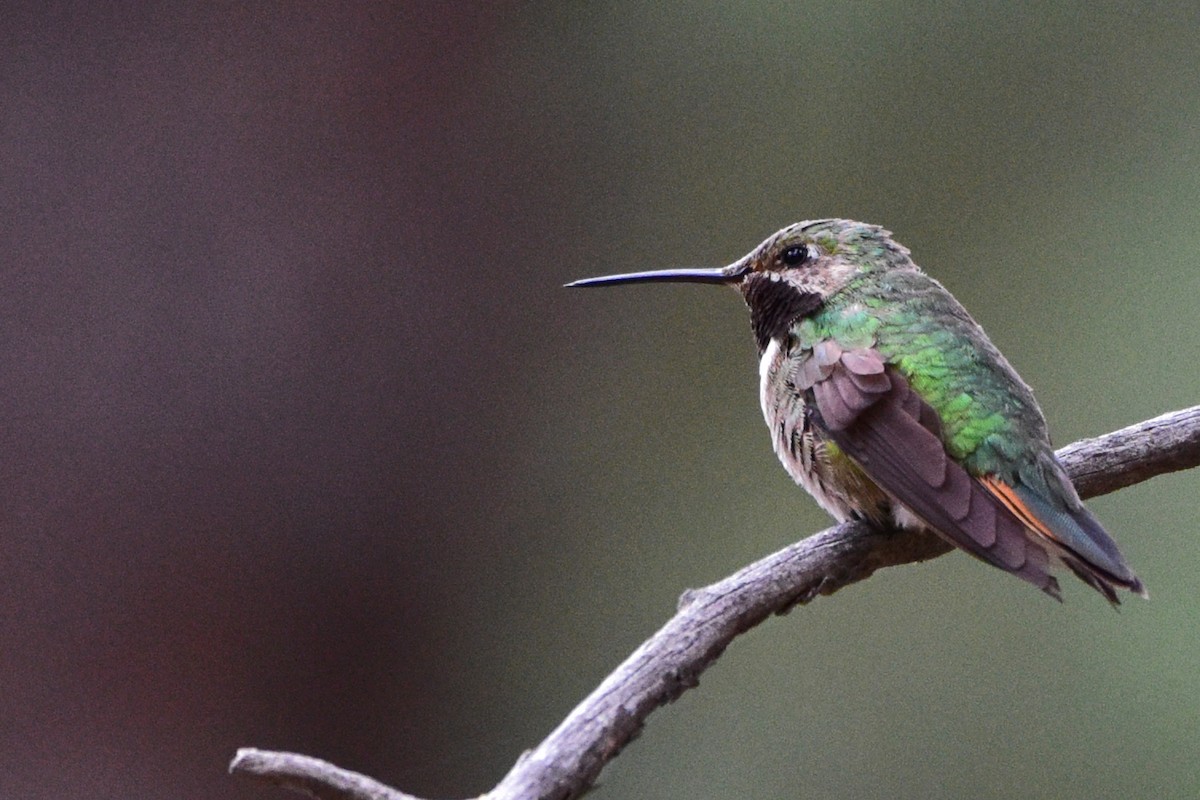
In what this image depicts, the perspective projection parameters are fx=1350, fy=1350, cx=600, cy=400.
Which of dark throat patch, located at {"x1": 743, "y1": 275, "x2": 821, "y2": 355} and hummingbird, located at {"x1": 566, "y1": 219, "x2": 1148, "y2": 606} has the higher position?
dark throat patch, located at {"x1": 743, "y1": 275, "x2": 821, "y2": 355}

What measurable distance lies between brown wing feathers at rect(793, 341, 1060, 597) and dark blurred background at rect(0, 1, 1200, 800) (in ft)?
8.81

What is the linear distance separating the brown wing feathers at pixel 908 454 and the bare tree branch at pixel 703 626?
6.6 inches

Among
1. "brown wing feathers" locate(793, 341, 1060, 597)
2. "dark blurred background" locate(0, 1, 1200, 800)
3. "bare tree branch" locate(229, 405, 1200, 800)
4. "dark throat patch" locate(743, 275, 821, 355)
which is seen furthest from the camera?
"dark blurred background" locate(0, 1, 1200, 800)

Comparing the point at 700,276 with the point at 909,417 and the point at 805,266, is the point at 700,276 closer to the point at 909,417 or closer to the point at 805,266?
the point at 805,266

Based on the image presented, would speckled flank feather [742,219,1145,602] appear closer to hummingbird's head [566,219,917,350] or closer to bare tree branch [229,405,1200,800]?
hummingbird's head [566,219,917,350]

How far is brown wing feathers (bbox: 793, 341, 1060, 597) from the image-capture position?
240 cm

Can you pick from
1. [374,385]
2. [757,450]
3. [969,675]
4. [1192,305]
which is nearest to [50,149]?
[374,385]

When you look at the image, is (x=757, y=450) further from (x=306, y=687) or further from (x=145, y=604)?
(x=145, y=604)

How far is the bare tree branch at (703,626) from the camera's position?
168cm

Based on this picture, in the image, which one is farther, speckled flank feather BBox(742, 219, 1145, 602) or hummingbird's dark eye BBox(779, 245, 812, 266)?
hummingbird's dark eye BBox(779, 245, 812, 266)

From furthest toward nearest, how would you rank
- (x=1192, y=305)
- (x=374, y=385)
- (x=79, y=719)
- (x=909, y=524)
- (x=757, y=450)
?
(x=757, y=450) → (x=1192, y=305) → (x=374, y=385) → (x=79, y=719) → (x=909, y=524)

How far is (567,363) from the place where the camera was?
6145mm

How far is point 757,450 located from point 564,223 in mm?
1363

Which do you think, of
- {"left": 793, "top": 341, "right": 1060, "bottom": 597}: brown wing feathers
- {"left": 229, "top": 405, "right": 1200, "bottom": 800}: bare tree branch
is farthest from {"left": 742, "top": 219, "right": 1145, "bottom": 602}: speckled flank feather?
{"left": 229, "top": 405, "right": 1200, "bottom": 800}: bare tree branch
